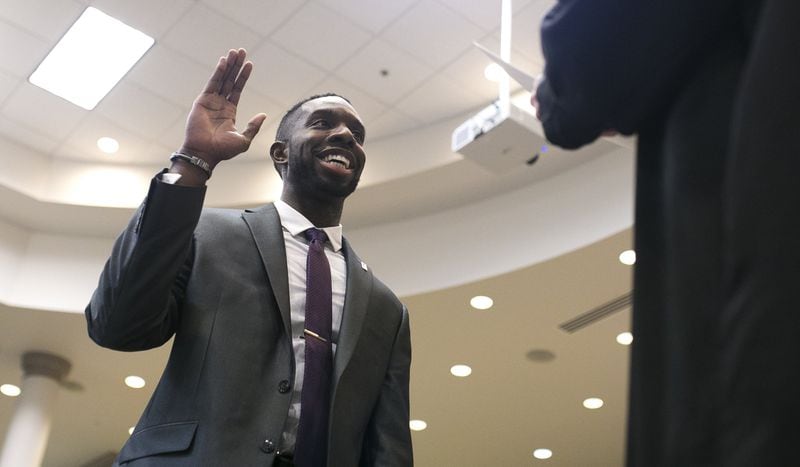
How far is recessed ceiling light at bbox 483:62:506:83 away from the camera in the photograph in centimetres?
955

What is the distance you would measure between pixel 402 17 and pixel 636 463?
813 centimetres

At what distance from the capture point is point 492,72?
380 inches

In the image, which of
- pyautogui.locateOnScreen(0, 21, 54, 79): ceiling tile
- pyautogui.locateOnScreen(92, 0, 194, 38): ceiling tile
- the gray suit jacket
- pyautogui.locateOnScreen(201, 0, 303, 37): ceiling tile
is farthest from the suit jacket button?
pyautogui.locateOnScreen(0, 21, 54, 79): ceiling tile

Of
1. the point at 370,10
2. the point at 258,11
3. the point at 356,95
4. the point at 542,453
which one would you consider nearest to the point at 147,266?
the point at 370,10

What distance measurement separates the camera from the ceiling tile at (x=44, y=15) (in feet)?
30.0

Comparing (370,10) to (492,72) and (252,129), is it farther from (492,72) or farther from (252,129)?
(252,129)

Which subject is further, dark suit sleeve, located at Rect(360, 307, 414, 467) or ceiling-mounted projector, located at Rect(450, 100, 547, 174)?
ceiling-mounted projector, located at Rect(450, 100, 547, 174)

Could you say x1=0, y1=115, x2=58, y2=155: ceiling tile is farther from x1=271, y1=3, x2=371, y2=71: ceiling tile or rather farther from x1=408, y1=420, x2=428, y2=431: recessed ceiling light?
x1=408, y1=420, x2=428, y2=431: recessed ceiling light

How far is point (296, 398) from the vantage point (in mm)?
2570

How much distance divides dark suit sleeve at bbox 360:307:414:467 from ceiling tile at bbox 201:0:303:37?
6.58m

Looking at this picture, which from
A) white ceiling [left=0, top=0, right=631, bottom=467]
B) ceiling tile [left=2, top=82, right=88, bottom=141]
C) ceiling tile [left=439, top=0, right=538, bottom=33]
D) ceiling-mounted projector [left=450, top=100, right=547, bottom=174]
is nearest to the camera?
ceiling-mounted projector [left=450, top=100, right=547, bottom=174]

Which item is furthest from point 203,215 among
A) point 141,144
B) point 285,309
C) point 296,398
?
point 141,144

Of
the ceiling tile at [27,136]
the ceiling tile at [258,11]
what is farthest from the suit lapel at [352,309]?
the ceiling tile at [27,136]

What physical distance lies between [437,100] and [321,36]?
4.61ft
